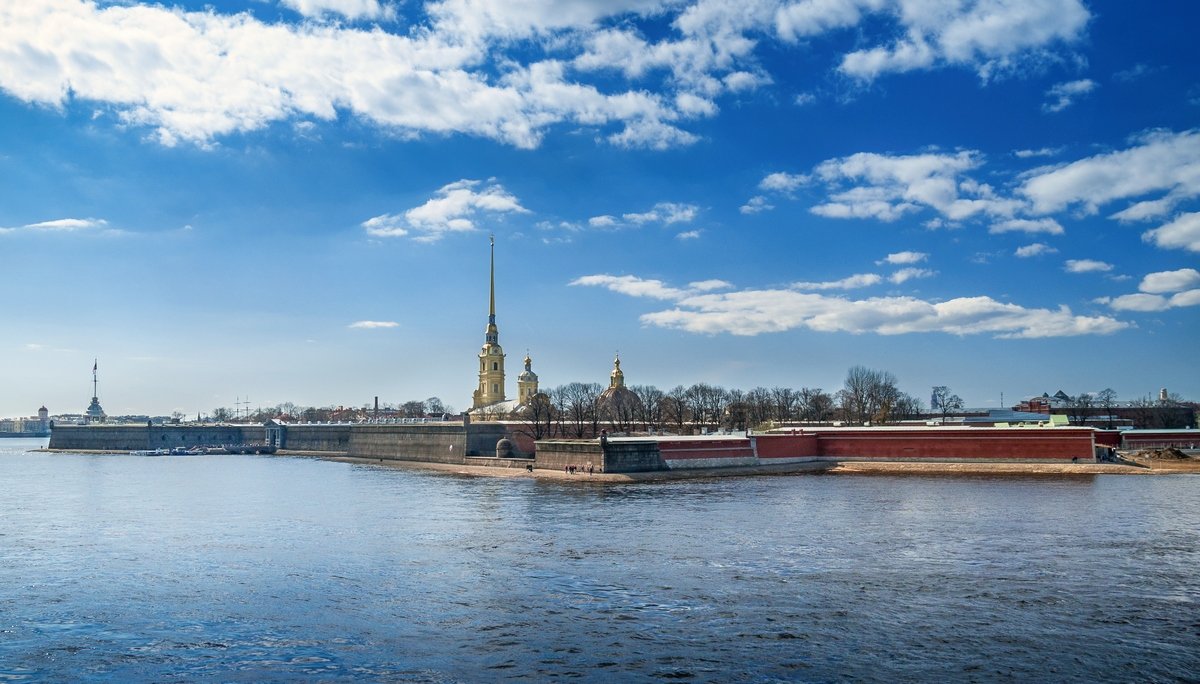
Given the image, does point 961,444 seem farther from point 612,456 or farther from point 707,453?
point 612,456

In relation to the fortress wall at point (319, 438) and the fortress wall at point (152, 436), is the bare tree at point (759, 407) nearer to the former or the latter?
the fortress wall at point (319, 438)

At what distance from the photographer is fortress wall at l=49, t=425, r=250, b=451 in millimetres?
91062

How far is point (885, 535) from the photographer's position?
22.0 m

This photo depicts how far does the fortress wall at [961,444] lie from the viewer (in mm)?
43094

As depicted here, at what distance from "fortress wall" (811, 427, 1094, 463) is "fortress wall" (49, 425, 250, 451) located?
61359mm

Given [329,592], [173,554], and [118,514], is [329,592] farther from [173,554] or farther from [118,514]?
[118,514]

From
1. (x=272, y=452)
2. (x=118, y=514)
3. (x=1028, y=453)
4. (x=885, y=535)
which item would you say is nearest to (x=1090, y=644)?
(x=885, y=535)

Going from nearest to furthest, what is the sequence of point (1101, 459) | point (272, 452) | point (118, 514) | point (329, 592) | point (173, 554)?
point (329, 592), point (173, 554), point (118, 514), point (1101, 459), point (272, 452)

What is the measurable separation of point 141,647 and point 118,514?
63.1 feet

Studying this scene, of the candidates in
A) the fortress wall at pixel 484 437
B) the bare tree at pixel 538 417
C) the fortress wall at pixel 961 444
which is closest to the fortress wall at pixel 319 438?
the bare tree at pixel 538 417

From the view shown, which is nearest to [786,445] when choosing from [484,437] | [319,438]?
[484,437]

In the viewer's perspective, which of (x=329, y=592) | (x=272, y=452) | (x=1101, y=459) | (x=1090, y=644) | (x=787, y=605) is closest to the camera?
(x=1090, y=644)

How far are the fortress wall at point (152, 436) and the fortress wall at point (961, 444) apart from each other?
6136 centimetres

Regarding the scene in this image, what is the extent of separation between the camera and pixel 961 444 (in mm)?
45656
